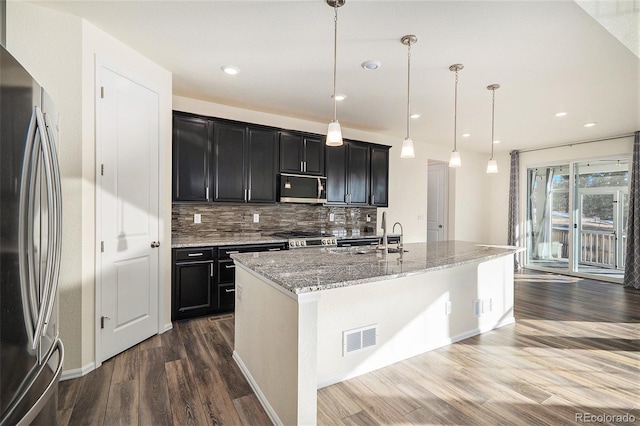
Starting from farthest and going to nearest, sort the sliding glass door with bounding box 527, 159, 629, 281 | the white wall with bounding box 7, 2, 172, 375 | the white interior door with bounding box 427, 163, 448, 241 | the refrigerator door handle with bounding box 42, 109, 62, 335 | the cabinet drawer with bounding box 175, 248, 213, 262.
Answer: the white interior door with bounding box 427, 163, 448, 241
the sliding glass door with bounding box 527, 159, 629, 281
the cabinet drawer with bounding box 175, 248, 213, 262
the white wall with bounding box 7, 2, 172, 375
the refrigerator door handle with bounding box 42, 109, 62, 335

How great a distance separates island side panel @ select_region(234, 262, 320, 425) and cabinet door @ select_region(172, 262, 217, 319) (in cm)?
131

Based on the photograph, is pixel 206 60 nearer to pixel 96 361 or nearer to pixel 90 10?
pixel 90 10

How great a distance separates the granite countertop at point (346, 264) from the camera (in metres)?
1.67

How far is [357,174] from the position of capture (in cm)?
500

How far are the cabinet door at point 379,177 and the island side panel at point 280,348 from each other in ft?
11.0

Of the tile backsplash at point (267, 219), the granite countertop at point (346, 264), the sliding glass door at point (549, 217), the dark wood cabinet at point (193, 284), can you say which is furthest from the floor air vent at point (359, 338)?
the sliding glass door at point (549, 217)

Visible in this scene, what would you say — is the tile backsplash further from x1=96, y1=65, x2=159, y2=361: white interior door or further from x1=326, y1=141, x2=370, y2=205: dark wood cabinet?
x1=96, y1=65, x2=159, y2=361: white interior door

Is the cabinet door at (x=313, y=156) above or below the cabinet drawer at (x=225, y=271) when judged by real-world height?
above

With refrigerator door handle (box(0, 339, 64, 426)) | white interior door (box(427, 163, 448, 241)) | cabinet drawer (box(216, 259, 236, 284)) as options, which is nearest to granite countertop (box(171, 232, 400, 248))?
cabinet drawer (box(216, 259, 236, 284))

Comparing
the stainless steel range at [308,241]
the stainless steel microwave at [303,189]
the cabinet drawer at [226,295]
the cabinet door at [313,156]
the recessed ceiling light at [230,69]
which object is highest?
the recessed ceiling light at [230,69]

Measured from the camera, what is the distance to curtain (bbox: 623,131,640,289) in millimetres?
5152

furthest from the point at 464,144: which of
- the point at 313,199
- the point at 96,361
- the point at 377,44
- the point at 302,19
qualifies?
the point at 96,361

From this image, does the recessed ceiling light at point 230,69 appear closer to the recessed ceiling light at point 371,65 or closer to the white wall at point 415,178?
the white wall at point 415,178

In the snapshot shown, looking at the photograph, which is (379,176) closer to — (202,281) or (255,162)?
(255,162)
